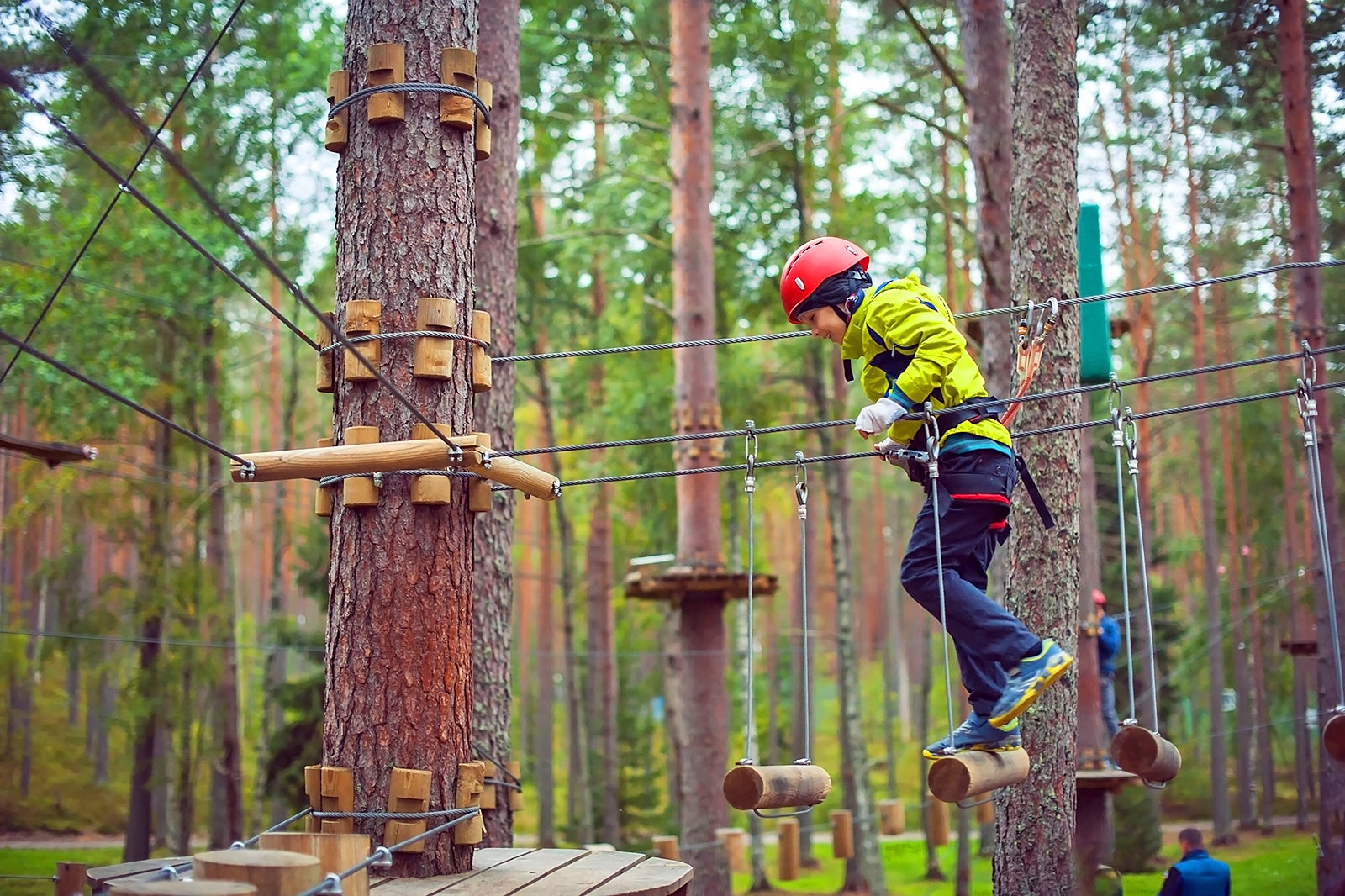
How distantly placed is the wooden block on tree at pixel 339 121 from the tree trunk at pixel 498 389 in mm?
2493

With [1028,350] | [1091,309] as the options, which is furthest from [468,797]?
[1091,309]

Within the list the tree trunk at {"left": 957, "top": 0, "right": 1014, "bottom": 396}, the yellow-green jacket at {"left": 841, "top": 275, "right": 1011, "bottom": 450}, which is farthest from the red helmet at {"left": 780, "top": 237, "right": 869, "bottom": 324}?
the tree trunk at {"left": 957, "top": 0, "right": 1014, "bottom": 396}

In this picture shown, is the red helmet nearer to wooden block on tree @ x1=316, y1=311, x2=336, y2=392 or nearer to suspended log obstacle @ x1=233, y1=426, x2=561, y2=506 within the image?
suspended log obstacle @ x1=233, y1=426, x2=561, y2=506

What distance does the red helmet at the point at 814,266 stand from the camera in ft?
13.6

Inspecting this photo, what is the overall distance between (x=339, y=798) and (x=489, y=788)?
260 centimetres

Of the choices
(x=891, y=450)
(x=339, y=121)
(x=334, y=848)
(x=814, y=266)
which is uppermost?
(x=339, y=121)

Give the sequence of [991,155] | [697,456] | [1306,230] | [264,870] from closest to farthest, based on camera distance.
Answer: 1. [264,870]
2. [991,155]
3. [697,456]
4. [1306,230]

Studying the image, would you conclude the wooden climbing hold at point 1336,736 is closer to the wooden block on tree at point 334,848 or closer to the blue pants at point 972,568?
the blue pants at point 972,568

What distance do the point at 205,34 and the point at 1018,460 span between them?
12326 millimetres

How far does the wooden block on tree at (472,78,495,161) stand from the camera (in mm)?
4023

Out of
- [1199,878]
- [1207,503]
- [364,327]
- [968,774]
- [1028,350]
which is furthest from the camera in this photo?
[1207,503]

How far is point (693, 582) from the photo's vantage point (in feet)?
30.6

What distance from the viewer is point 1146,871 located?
15648 mm

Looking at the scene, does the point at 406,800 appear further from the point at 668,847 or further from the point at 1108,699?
the point at 1108,699
